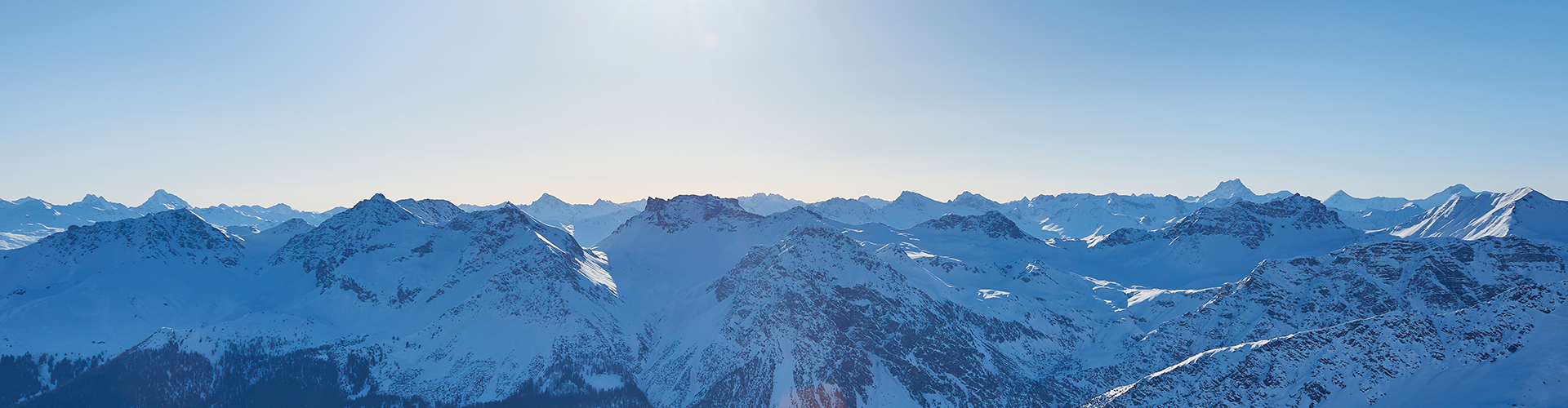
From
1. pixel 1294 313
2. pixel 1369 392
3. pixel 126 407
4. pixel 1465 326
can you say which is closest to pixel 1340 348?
pixel 1369 392

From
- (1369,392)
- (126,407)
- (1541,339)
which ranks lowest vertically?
(126,407)

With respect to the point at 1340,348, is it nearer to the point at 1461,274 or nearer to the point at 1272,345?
the point at 1272,345

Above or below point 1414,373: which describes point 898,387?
below

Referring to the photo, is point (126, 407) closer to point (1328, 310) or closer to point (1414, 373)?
point (1414, 373)

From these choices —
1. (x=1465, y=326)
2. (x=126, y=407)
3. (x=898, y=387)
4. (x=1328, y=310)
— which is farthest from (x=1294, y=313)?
(x=126, y=407)

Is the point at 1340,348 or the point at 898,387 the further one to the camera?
the point at 898,387

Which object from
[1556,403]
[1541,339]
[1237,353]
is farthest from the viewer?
[1237,353]

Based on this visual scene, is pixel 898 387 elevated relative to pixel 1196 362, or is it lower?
lower

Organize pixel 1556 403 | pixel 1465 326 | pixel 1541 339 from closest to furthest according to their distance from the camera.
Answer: pixel 1556 403, pixel 1541 339, pixel 1465 326

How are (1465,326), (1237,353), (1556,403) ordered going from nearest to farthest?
1. (1556,403)
2. (1465,326)
3. (1237,353)
